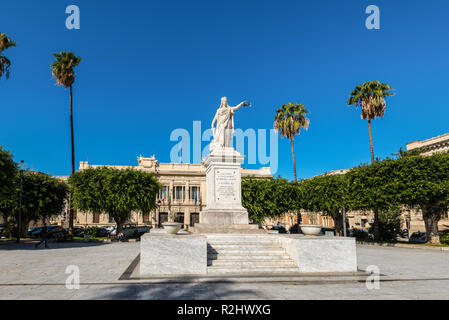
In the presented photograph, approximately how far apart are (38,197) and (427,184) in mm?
34763

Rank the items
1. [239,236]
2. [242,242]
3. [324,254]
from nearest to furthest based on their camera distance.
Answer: [324,254] → [242,242] → [239,236]

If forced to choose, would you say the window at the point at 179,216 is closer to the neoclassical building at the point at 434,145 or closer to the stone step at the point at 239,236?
the neoclassical building at the point at 434,145

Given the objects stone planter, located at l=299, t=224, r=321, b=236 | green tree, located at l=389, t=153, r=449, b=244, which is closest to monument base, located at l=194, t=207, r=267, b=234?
stone planter, located at l=299, t=224, r=321, b=236

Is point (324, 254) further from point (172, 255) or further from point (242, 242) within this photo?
point (172, 255)

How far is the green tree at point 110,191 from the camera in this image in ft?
103

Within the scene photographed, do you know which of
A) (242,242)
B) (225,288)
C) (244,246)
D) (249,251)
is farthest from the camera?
(242,242)

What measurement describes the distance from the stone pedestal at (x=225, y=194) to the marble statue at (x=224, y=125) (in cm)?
58

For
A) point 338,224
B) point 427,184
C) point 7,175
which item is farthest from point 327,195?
point 7,175

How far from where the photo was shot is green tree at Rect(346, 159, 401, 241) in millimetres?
24891

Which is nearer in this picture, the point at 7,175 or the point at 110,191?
the point at 7,175

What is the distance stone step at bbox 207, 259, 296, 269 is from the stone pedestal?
3.18m

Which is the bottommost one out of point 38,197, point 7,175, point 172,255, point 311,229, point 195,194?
point 172,255

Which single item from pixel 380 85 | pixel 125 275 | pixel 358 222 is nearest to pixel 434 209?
pixel 380 85

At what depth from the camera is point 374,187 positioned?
85.9 ft
